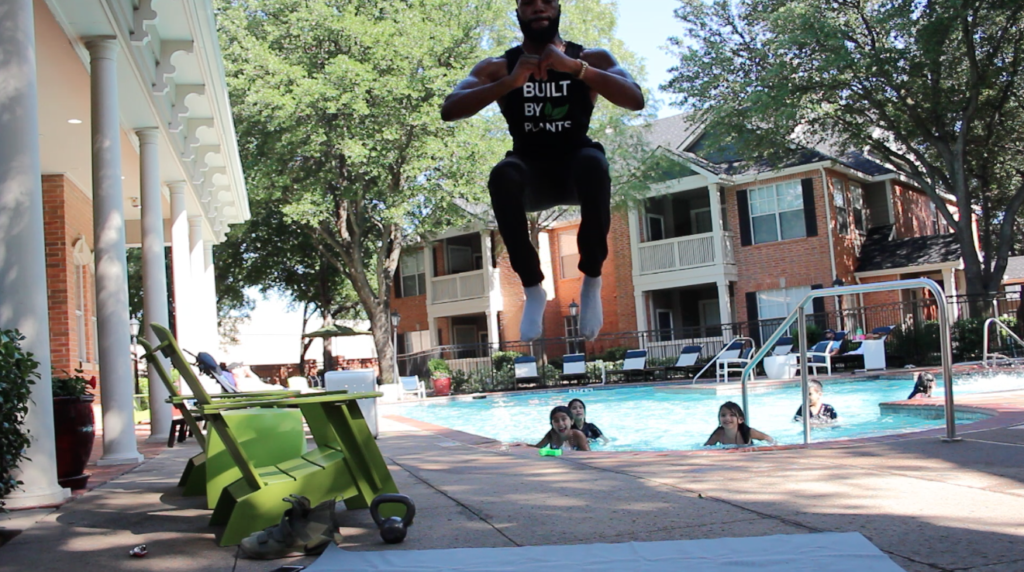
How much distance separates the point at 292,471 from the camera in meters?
4.24

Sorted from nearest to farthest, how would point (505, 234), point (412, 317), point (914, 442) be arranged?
1. point (505, 234)
2. point (914, 442)
3. point (412, 317)

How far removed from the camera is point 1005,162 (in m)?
26.4

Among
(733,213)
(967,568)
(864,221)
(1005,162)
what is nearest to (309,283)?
(733,213)

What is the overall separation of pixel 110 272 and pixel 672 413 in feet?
38.6

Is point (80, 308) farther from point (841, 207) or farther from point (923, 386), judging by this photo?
point (841, 207)

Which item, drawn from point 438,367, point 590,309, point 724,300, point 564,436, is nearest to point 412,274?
point 438,367

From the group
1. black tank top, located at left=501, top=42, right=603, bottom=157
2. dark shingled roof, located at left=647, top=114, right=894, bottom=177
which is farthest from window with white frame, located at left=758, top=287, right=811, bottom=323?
black tank top, located at left=501, top=42, right=603, bottom=157

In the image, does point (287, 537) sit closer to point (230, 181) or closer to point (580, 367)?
point (230, 181)

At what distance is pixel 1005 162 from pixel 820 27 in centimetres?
999

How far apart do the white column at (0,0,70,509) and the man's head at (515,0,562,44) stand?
11.5 feet

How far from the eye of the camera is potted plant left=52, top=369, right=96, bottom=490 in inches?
230

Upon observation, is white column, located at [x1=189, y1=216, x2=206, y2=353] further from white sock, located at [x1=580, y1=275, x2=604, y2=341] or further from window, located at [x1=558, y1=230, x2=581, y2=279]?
window, located at [x1=558, y1=230, x2=581, y2=279]

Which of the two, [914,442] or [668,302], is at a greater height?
[668,302]

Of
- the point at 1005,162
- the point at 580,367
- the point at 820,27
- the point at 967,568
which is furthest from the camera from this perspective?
the point at 1005,162
